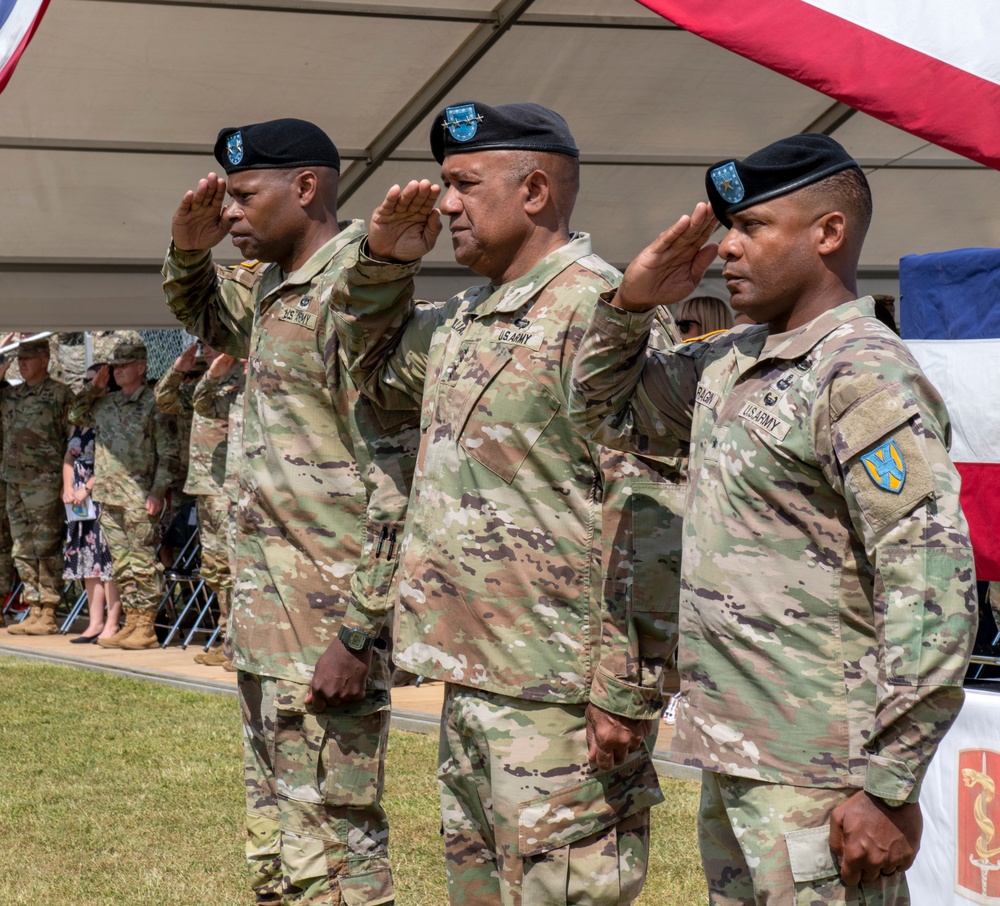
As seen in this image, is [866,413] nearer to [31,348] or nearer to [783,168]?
[783,168]

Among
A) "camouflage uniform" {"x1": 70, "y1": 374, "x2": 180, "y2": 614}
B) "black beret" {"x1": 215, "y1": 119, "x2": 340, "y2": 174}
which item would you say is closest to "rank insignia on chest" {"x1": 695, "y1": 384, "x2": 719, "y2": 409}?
"black beret" {"x1": 215, "y1": 119, "x2": 340, "y2": 174}

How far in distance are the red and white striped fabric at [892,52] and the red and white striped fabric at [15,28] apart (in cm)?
216

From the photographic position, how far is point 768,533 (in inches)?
94.9

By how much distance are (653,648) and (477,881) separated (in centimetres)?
63

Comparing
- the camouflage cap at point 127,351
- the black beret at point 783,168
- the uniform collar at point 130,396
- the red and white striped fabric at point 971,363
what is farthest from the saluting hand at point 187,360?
the black beret at point 783,168

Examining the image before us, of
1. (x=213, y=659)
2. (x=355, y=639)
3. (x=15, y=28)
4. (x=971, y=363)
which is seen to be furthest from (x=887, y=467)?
(x=213, y=659)

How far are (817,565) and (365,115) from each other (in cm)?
485

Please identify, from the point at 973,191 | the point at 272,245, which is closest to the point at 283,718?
the point at 272,245

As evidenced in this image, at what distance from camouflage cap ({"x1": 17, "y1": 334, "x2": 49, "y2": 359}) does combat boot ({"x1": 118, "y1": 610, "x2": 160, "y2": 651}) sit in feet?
8.87

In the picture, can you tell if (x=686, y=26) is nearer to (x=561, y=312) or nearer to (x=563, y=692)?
(x=561, y=312)

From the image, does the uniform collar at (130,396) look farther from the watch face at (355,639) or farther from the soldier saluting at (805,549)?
the soldier saluting at (805,549)

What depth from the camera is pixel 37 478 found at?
39.3 feet

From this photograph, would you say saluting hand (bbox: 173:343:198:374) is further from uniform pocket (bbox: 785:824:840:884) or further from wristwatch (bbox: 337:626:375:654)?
uniform pocket (bbox: 785:824:840:884)

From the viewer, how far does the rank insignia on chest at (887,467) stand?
221cm
